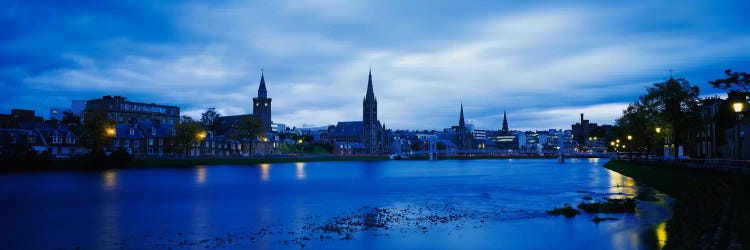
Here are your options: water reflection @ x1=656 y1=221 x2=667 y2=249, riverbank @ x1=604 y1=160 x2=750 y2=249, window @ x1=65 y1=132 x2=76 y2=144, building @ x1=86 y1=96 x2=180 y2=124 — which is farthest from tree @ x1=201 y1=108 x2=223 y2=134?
water reflection @ x1=656 y1=221 x2=667 y2=249

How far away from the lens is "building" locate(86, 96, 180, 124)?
508ft

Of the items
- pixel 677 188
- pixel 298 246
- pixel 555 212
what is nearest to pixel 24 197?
pixel 298 246

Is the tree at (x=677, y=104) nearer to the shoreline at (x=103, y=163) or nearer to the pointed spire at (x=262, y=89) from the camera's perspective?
the shoreline at (x=103, y=163)

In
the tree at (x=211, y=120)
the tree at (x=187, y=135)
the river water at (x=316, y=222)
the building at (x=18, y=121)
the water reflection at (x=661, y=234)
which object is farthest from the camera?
the tree at (x=211, y=120)

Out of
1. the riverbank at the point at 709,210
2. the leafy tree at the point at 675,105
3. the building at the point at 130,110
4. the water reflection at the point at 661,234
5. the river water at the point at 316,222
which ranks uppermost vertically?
the building at the point at 130,110

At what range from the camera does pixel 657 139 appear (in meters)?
69.1

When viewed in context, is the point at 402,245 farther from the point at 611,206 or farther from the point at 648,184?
the point at 648,184

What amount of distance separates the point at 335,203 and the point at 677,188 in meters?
22.1

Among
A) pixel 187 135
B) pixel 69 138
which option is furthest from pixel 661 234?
pixel 69 138

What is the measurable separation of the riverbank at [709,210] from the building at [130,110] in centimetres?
13448

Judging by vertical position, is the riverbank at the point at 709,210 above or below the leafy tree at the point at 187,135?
below

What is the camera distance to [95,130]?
83.9m

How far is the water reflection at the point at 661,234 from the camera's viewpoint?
19.3 meters

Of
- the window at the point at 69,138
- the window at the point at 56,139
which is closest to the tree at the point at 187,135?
the window at the point at 69,138
